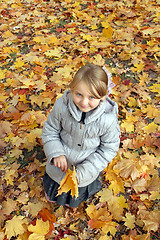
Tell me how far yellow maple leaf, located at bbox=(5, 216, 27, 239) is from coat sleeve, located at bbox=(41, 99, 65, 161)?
30.9 inches

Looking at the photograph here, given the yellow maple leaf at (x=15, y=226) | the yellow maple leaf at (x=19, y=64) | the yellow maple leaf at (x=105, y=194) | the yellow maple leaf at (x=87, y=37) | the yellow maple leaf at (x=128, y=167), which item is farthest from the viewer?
the yellow maple leaf at (x=87, y=37)

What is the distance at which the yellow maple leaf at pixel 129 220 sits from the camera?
214 centimetres

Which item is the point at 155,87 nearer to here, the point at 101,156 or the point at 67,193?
the point at 101,156

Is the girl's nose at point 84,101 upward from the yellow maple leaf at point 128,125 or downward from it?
upward

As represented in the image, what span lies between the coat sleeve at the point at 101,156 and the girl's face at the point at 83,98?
316 millimetres

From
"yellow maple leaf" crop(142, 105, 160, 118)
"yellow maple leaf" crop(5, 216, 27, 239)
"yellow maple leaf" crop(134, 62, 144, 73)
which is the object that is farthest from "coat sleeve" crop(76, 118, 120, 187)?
"yellow maple leaf" crop(134, 62, 144, 73)

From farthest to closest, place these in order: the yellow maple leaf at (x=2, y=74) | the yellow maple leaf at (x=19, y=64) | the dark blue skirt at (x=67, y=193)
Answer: the yellow maple leaf at (x=19, y=64), the yellow maple leaf at (x=2, y=74), the dark blue skirt at (x=67, y=193)

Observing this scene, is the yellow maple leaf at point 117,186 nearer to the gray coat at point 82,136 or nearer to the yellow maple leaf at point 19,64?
the gray coat at point 82,136

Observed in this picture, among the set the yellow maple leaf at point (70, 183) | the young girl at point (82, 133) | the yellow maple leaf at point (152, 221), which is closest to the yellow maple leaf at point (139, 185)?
the yellow maple leaf at point (152, 221)

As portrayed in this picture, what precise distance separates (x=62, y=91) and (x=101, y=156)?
1690 mm

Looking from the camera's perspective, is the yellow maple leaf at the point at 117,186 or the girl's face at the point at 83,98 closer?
the girl's face at the point at 83,98

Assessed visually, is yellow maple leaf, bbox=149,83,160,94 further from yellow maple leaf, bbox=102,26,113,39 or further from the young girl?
the young girl

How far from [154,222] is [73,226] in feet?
2.73

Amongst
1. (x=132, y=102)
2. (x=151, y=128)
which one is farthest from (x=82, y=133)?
(x=132, y=102)
